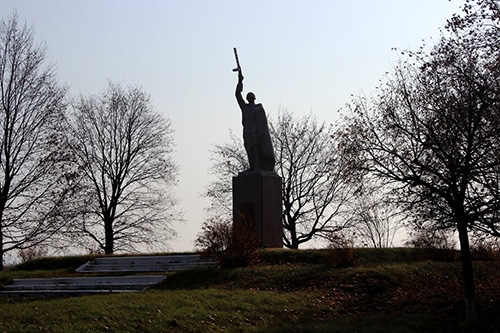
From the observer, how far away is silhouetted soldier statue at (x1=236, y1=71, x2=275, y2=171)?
20.1m

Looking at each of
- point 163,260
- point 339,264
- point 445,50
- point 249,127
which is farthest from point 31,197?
point 445,50

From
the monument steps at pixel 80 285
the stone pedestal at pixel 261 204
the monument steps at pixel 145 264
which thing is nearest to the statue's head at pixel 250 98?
the stone pedestal at pixel 261 204

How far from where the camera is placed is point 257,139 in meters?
20.2

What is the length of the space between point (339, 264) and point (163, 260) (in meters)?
5.62

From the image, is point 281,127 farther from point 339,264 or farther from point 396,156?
point 396,156

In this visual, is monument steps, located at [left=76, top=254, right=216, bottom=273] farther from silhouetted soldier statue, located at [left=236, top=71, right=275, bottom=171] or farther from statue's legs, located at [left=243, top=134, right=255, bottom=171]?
silhouetted soldier statue, located at [left=236, top=71, right=275, bottom=171]

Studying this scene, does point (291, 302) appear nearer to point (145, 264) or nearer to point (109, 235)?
point (145, 264)

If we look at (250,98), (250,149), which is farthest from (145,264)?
(250,98)

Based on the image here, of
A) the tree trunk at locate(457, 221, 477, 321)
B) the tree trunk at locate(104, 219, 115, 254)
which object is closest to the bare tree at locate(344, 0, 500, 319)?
the tree trunk at locate(457, 221, 477, 321)

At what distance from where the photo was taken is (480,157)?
11.6 m

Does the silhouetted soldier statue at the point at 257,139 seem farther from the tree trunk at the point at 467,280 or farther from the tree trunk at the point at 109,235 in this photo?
the tree trunk at the point at 109,235

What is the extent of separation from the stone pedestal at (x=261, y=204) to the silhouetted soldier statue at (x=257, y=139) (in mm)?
422

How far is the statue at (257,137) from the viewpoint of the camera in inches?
792

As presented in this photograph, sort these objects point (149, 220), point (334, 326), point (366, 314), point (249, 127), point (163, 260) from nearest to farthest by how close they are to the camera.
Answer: point (334, 326), point (366, 314), point (163, 260), point (249, 127), point (149, 220)
